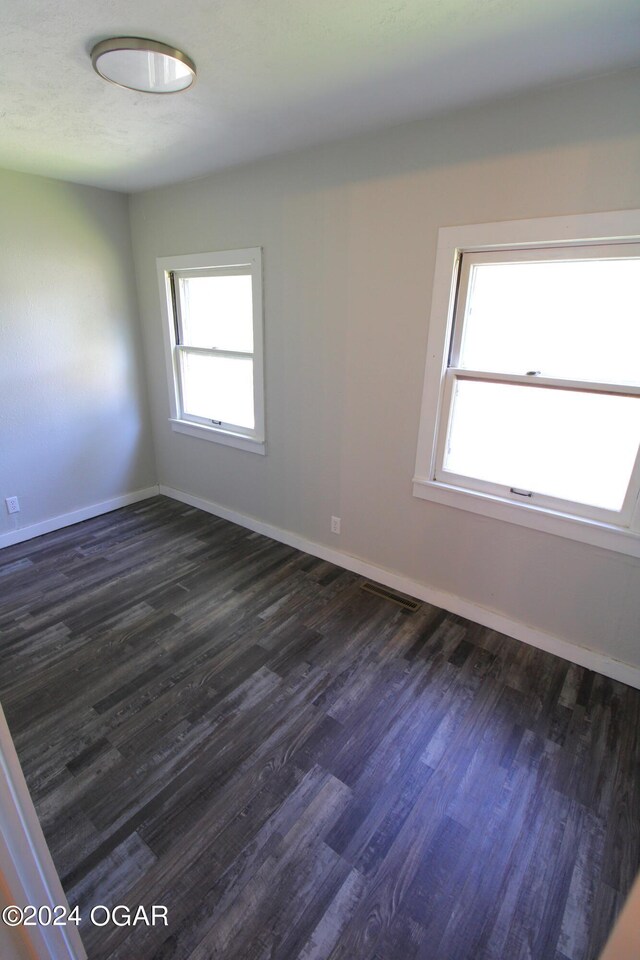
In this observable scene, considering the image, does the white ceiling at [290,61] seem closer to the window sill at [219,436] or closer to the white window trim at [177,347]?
the white window trim at [177,347]

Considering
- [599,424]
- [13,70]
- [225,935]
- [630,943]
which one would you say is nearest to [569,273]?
[599,424]

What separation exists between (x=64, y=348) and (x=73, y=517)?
132 cm

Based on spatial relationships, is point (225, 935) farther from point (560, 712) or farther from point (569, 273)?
point (569, 273)

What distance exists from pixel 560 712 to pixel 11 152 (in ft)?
13.1

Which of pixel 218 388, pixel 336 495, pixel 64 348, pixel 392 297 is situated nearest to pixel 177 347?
pixel 218 388

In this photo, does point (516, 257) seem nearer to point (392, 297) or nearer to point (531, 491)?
point (392, 297)

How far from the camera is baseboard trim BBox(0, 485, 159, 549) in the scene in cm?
319

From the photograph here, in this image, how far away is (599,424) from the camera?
1907 millimetres

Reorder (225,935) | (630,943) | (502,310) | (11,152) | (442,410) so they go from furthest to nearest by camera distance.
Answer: (11,152)
(442,410)
(502,310)
(225,935)
(630,943)

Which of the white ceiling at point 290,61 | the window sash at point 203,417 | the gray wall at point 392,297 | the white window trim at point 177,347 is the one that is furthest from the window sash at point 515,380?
the window sash at point 203,417

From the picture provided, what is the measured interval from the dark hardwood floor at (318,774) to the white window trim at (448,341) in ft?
2.23

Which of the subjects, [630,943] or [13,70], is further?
[13,70]

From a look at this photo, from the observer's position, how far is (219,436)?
342 cm

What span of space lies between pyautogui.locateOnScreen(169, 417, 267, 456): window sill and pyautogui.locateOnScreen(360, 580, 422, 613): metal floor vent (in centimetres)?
120
